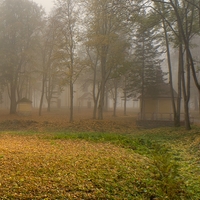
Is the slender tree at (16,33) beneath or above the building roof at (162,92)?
above

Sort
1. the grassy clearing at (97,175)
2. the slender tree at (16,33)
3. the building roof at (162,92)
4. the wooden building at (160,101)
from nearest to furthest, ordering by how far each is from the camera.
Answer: the grassy clearing at (97,175), the slender tree at (16,33), the building roof at (162,92), the wooden building at (160,101)

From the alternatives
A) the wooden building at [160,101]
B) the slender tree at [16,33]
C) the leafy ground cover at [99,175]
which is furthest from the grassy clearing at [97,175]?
the slender tree at [16,33]

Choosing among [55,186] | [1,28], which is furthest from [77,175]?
[1,28]

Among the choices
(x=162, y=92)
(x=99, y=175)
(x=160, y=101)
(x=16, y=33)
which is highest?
(x=16, y=33)

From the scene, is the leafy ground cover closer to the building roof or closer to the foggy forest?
the foggy forest

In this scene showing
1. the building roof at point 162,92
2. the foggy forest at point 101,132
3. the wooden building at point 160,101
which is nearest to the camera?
the foggy forest at point 101,132

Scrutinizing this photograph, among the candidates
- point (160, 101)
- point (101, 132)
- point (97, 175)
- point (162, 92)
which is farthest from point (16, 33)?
point (97, 175)

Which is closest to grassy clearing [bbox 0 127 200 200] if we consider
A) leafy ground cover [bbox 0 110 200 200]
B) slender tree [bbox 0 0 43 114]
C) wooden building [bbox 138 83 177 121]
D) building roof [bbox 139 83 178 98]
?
leafy ground cover [bbox 0 110 200 200]

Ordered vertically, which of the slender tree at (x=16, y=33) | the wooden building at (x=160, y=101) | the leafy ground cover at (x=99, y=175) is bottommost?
the leafy ground cover at (x=99, y=175)

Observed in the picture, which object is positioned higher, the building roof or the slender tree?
the slender tree

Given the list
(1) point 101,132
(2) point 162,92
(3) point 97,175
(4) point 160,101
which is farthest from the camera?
(4) point 160,101

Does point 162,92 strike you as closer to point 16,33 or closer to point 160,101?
point 160,101

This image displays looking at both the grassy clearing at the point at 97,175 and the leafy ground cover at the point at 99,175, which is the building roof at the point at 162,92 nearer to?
the leafy ground cover at the point at 99,175

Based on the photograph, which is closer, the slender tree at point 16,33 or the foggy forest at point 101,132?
the foggy forest at point 101,132
